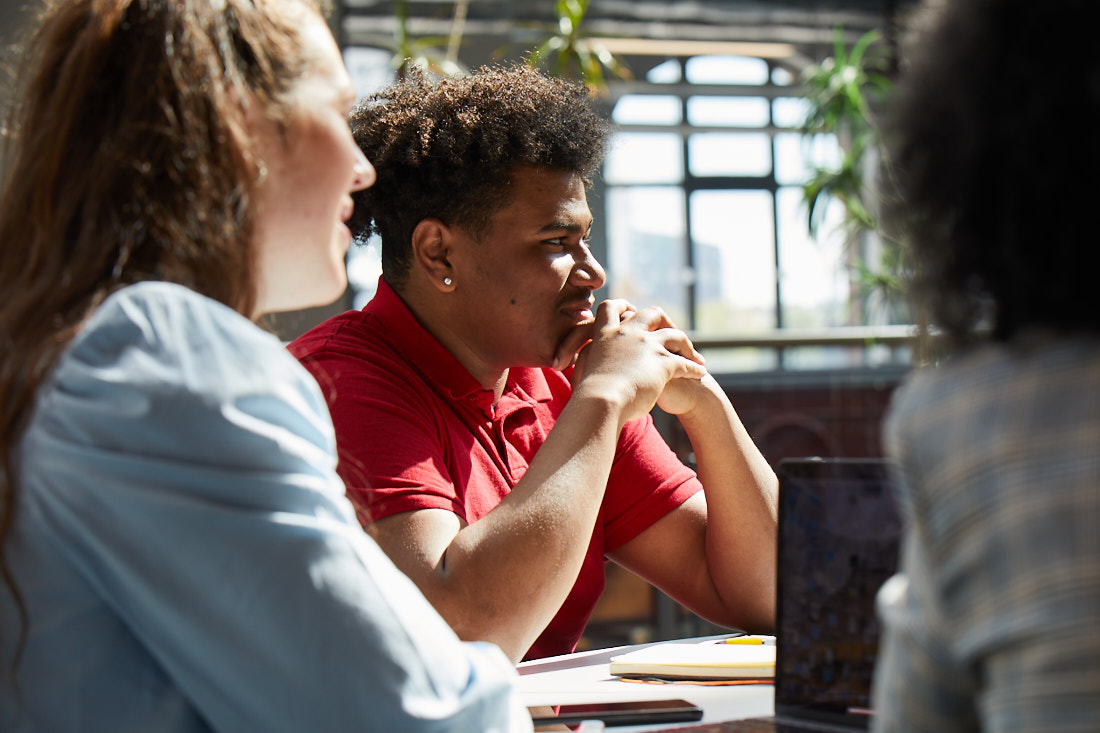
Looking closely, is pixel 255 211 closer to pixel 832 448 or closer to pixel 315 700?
pixel 315 700

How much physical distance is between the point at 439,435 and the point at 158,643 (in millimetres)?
827

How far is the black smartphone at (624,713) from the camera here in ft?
3.28

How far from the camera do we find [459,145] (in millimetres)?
1627

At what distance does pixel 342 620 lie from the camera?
2.25 feet

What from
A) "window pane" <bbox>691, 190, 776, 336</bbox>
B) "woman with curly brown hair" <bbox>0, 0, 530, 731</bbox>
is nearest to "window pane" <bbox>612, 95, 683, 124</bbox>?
"window pane" <bbox>691, 190, 776, 336</bbox>

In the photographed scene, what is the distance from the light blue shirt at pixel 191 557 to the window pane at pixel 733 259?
266 inches

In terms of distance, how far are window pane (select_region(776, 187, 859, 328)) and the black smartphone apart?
233 inches

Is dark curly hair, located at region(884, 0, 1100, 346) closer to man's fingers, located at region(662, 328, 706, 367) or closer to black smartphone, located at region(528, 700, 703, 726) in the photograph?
black smartphone, located at region(528, 700, 703, 726)

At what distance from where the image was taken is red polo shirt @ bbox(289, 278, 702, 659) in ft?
4.47

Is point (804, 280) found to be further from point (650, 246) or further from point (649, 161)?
point (649, 161)

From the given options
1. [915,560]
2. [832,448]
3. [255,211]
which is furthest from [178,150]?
[832,448]

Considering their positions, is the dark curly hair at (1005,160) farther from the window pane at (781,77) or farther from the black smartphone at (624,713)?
the window pane at (781,77)

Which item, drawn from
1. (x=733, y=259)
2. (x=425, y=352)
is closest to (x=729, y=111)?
(x=733, y=259)

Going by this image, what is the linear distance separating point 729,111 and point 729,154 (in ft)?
1.02
